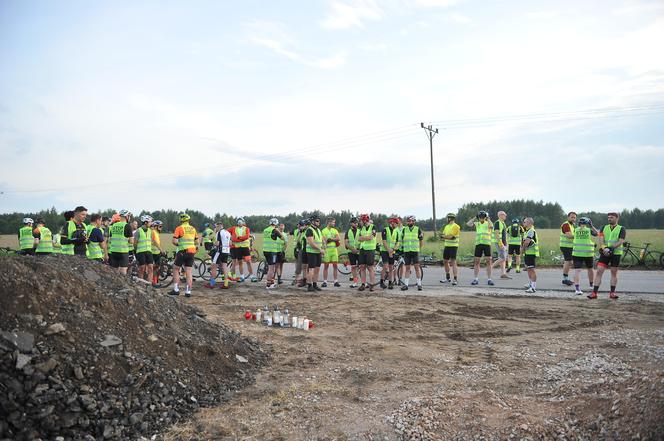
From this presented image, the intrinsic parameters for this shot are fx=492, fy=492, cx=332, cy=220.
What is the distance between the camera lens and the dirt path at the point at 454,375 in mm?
4758

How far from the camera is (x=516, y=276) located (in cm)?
1755

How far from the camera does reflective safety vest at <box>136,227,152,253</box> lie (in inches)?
516

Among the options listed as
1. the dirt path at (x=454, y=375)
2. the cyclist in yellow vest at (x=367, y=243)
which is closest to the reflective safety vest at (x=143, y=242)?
the dirt path at (x=454, y=375)

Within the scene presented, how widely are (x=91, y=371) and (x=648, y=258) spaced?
21836 millimetres

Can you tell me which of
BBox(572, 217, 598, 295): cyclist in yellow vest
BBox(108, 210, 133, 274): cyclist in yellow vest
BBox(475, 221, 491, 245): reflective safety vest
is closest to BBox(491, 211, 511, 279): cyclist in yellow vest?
BBox(475, 221, 491, 245): reflective safety vest

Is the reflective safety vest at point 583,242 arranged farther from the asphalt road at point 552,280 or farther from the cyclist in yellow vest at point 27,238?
the cyclist in yellow vest at point 27,238

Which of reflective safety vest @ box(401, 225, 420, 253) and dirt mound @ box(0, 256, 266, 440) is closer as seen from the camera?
dirt mound @ box(0, 256, 266, 440)

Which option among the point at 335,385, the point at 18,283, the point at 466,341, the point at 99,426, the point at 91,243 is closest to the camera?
the point at 99,426

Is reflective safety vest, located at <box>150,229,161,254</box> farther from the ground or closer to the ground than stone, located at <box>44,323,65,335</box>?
farther from the ground

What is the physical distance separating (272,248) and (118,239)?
4537 mm

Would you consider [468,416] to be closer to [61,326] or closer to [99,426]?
[99,426]

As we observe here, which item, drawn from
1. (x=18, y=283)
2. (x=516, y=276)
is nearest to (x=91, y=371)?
(x=18, y=283)

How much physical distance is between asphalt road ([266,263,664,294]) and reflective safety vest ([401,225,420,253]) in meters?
1.88

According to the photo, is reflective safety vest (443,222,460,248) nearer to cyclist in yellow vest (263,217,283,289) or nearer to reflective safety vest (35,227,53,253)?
cyclist in yellow vest (263,217,283,289)
